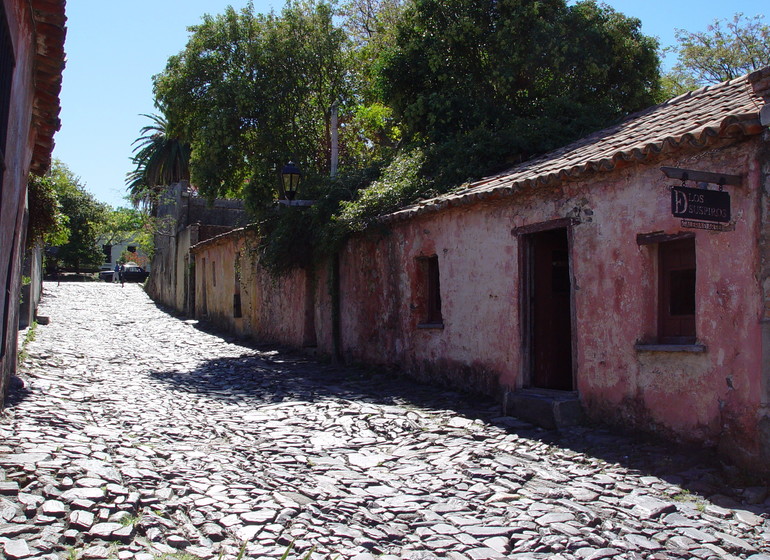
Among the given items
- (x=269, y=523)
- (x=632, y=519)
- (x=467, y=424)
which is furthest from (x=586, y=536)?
(x=467, y=424)

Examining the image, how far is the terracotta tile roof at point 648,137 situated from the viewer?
6.42 meters

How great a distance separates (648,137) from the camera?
8523 mm

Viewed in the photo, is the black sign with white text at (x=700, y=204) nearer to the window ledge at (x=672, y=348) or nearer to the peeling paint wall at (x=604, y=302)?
the peeling paint wall at (x=604, y=302)

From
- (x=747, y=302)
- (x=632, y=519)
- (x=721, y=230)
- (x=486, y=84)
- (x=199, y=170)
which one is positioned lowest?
(x=632, y=519)

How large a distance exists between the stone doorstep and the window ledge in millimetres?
1117

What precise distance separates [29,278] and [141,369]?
5.45 meters

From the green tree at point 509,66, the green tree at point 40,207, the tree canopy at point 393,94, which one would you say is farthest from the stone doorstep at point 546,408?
the green tree at point 509,66

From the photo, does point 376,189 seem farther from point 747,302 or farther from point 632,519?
point 632,519

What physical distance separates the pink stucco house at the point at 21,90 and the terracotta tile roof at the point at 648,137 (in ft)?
17.7

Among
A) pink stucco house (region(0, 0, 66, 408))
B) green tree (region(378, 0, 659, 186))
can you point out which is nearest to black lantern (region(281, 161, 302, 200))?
green tree (region(378, 0, 659, 186))

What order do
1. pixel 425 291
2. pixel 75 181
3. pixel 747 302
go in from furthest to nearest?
pixel 75 181
pixel 425 291
pixel 747 302

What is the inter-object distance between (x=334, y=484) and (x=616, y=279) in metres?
3.98

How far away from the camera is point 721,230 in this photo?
253 inches

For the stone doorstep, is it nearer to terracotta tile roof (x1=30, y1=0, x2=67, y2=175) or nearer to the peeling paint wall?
the peeling paint wall
